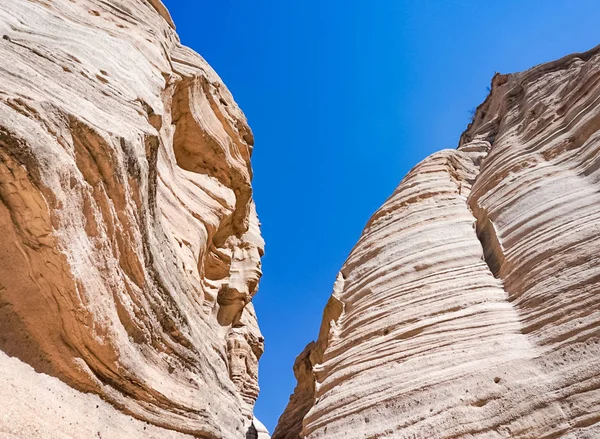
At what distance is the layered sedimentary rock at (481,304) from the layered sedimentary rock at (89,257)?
97.5 inches

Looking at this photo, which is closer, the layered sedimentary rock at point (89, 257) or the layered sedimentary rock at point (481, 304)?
the layered sedimentary rock at point (89, 257)

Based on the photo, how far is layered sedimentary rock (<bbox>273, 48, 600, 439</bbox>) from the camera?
22.7 feet

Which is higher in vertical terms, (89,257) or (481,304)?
(481,304)

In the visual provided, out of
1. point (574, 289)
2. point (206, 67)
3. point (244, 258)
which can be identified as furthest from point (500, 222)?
point (244, 258)

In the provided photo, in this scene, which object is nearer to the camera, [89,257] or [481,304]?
[89,257]

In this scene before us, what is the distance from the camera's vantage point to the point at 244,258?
18641mm

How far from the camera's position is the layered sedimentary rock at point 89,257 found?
506 cm

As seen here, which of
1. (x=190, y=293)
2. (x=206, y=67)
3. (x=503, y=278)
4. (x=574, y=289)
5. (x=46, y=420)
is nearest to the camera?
(x=46, y=420)

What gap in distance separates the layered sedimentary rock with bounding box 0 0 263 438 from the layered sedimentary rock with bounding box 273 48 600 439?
2476 millimetres

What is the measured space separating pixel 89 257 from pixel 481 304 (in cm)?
641

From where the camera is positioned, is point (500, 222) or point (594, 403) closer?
point (594, 403)

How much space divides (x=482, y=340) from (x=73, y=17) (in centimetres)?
884

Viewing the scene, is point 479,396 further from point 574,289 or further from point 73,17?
point 73,17

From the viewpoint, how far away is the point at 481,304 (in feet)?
29.4
